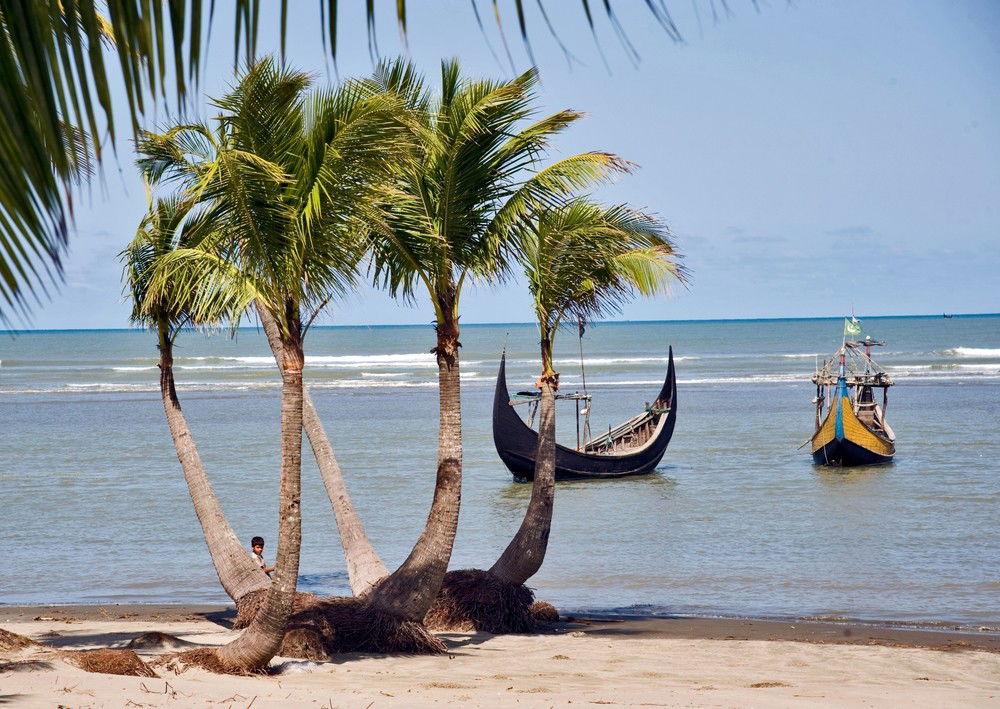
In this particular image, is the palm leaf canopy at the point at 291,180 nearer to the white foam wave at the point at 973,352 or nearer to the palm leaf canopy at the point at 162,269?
the palm leaf canopy at the point at 162,269

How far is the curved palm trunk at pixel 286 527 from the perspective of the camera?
7711mm

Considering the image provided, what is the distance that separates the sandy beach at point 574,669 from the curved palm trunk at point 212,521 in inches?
19.9

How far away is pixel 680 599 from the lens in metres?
12.6

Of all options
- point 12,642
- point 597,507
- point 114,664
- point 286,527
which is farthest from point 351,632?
point 597,507

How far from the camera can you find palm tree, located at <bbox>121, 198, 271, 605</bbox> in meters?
10.2

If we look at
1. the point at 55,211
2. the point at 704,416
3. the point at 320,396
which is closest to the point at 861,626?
the point at 55,211

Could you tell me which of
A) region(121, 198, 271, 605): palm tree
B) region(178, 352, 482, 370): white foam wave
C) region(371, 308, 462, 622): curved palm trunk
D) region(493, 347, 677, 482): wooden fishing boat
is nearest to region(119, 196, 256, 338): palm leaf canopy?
region(121, 198, 271, 605): palm tree

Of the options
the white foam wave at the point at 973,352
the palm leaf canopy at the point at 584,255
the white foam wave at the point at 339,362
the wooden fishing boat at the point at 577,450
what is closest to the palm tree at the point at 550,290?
the palm leaf canopy at the point at 584,255

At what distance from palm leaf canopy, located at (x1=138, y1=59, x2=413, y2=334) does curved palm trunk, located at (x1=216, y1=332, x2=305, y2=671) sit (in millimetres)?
388

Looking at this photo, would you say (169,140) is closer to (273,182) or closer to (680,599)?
(273,182)

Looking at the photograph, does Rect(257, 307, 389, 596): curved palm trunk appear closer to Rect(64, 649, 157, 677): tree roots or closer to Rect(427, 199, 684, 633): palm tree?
Rect(427, 199, 684, 633): palm tree

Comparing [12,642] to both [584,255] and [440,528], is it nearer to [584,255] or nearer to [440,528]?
[440,528]

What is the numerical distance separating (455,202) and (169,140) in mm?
2457

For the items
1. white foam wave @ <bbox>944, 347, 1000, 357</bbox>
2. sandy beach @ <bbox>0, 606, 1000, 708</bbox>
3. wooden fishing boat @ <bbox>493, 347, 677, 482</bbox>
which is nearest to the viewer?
sandy beach @ <bbox>0, 606, 1000, 708</bbox>
